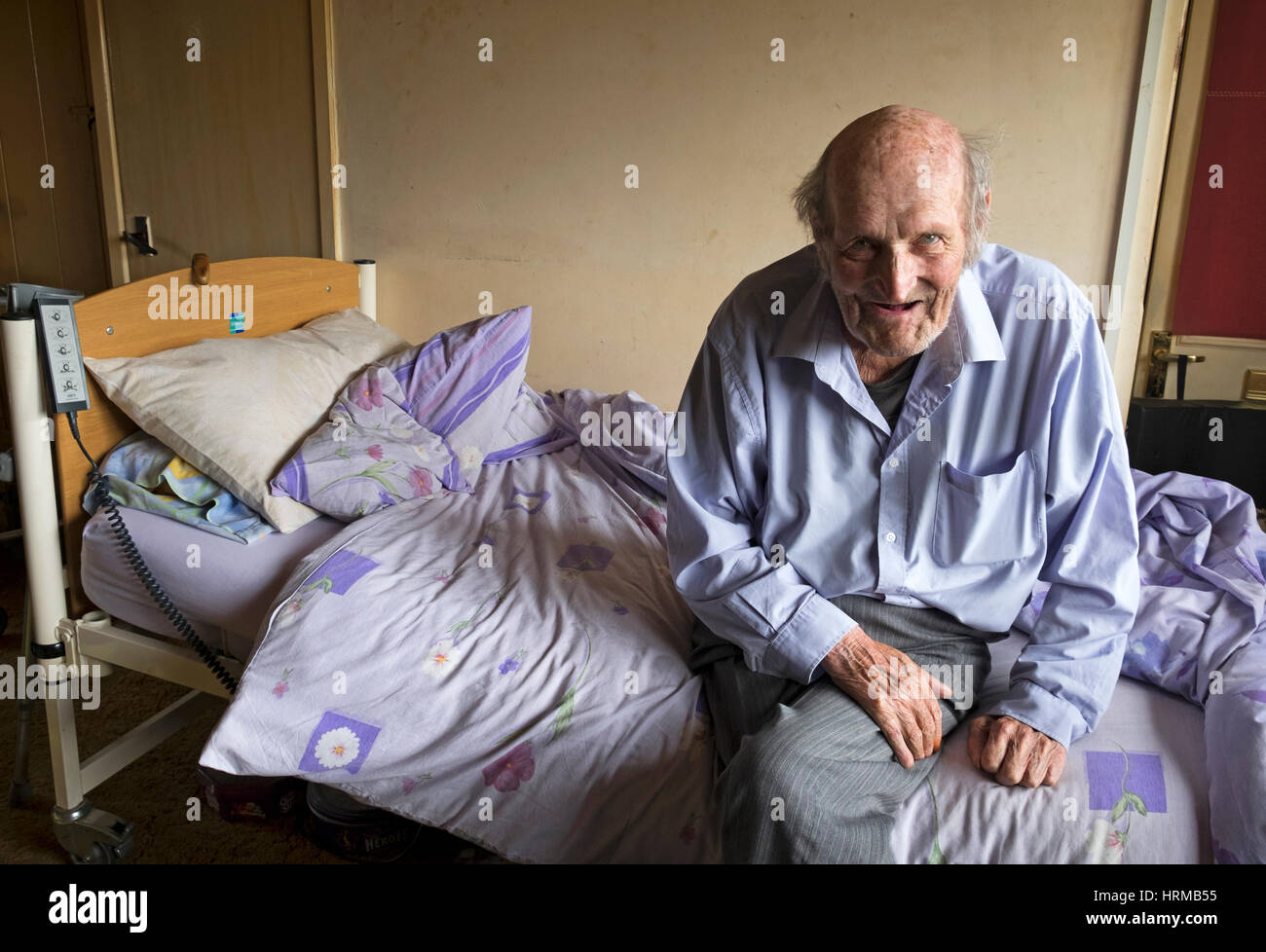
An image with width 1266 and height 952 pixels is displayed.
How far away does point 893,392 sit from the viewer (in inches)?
48.8

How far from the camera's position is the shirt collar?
45.9 inches

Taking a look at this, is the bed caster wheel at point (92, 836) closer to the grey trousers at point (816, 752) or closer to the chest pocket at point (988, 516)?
the grey trousers at point (816, 752)

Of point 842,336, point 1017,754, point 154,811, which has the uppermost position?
point 842,336

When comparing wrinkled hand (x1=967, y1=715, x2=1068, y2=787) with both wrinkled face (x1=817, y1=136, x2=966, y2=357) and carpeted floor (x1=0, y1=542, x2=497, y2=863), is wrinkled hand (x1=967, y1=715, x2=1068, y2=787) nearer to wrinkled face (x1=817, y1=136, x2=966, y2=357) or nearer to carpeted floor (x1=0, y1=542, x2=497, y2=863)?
wrinkled face (x1=817, y1=136, x2=966, y2=357)

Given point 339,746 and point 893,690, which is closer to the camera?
point 893,690

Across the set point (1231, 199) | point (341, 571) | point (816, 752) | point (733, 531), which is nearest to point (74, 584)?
point (341, 571)

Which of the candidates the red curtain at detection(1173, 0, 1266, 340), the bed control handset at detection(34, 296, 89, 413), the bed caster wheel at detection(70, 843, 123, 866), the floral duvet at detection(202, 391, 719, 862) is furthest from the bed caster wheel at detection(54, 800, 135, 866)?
the red curtain at detection(1173, 0, 1266, 340)

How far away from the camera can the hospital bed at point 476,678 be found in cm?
107

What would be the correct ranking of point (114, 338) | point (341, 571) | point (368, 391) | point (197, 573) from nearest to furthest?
point (341, 571)
point (197, 573)
point (114, 338)
point (368, 391)

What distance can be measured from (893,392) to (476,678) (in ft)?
2.24

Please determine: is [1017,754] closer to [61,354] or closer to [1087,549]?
[1087,549]

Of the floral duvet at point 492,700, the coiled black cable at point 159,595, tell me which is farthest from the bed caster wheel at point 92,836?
the floral duvet at point 492,700

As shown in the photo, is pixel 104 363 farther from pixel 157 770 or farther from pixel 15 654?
pixel 15 654

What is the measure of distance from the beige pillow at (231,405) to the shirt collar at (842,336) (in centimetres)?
92
